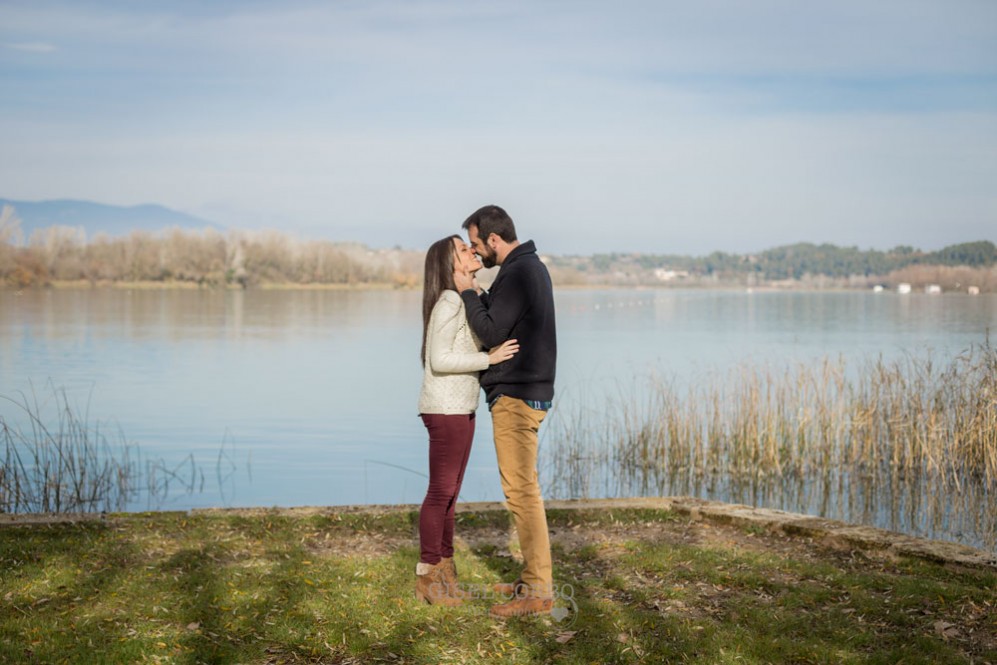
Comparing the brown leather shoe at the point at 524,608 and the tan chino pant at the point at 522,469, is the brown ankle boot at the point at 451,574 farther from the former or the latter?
the tan chino pant at the point at 522,469

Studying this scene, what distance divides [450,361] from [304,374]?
22.1m

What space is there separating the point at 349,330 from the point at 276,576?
37.7 metres

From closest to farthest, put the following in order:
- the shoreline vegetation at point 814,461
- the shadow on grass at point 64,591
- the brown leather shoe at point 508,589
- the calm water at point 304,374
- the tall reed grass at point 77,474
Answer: the shadow on grass at point 64,591, the brown leather shoe at point 508,589, the tall reed grass at point 77,474, the shoreline vegetation at point 814,461, the calm water at point 304,374

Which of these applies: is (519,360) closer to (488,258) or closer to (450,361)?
(450,361)

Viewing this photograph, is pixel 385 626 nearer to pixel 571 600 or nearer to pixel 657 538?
pixel 571 600

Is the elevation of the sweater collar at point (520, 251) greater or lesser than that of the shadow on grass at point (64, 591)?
greater

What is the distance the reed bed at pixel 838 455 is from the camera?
1162cm

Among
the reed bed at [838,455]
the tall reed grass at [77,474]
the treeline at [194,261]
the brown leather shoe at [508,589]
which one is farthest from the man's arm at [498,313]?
the treeline at [194,261]

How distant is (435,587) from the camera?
610 centimetres

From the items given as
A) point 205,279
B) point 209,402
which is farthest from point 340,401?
point 205,279

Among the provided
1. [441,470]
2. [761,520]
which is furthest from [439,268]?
[761,520]

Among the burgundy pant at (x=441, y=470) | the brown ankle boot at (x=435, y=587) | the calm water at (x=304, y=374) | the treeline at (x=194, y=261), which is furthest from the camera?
the treeline at (x=194, y=261)

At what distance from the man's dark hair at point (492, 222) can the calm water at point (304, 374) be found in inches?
309

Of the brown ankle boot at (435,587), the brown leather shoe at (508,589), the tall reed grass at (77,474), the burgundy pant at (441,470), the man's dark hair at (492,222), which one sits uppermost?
the man's dark hair at (492,222)
